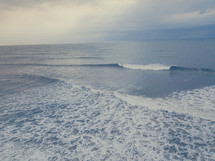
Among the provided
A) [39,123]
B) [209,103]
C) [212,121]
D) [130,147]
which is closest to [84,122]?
[39,123]

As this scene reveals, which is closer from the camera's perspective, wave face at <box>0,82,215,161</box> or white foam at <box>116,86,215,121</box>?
wave face at <box>0,82,215,161</box>

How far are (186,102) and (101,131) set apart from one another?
8.78 m

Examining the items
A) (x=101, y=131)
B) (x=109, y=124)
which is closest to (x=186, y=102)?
(x=109, y=124)

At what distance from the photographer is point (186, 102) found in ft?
41.4

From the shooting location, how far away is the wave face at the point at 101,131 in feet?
23.3

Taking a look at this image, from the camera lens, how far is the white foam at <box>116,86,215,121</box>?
1101 centimetres

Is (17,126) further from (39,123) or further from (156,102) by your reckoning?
(156,102)

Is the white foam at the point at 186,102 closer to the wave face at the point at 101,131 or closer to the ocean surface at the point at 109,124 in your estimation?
the ocean surface at the point at 109,124

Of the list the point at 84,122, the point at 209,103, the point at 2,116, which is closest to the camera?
the point at 84,122

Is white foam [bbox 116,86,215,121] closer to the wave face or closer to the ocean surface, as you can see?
the ocean surface

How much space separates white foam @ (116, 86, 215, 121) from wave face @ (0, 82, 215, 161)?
189 mm

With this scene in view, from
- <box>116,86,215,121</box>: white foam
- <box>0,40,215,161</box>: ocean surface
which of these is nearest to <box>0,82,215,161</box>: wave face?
<box>0,40,215,161</box>: ocean surface

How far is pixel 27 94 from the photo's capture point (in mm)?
15789

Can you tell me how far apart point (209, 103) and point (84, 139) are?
11.6m
